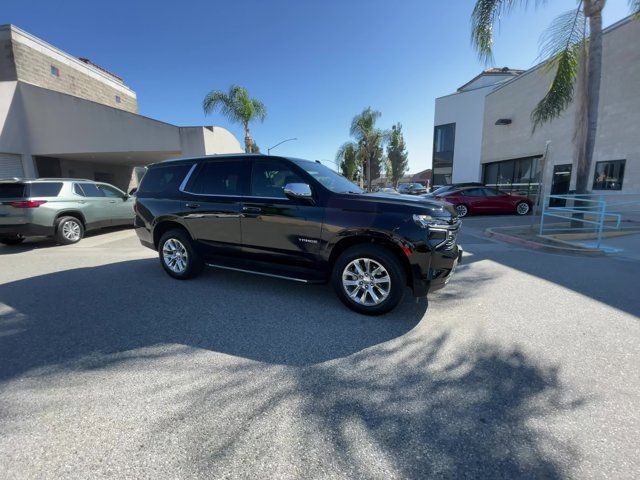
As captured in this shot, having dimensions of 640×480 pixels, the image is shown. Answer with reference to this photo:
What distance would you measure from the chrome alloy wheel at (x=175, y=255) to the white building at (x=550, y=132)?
34.5ft

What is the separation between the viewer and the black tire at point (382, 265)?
361 cm

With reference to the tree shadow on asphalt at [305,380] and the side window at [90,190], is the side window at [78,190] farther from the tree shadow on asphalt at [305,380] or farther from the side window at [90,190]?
the tree shadow on asphalt at [305,380]

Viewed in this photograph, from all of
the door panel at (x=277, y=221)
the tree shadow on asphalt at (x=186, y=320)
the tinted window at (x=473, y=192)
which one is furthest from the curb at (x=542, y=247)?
the door panel at (x=277, y=221)

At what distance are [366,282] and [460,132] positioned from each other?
2461 centimetres

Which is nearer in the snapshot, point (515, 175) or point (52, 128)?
point (52, 128)

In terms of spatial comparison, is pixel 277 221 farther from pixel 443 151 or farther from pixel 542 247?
pixel 443 151

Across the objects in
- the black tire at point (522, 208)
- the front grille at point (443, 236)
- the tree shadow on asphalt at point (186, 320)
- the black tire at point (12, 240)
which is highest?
the front grille at point (443, 236)

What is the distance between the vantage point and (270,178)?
441 centimetres

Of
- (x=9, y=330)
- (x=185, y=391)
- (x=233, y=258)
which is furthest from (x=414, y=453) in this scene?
(x=9, y=330)

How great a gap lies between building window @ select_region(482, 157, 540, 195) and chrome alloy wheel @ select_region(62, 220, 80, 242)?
20.3m

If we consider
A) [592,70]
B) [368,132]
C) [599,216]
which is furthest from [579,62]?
[368,132]

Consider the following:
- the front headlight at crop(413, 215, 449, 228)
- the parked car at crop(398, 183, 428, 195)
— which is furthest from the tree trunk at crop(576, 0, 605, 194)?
the parked car at crop(398, 183, 428, 195)

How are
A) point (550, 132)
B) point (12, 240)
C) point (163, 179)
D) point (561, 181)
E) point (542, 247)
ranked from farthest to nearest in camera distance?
1. point (550, 132)
2. point (561, 181)
3. point (12, 240)
4. point (542, 247)
5. point (163, 179)

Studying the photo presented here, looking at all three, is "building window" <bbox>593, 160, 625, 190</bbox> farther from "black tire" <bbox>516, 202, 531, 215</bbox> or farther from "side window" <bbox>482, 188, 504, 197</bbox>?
"side window" <bbox>482, 188, 504, 197</bbox>
